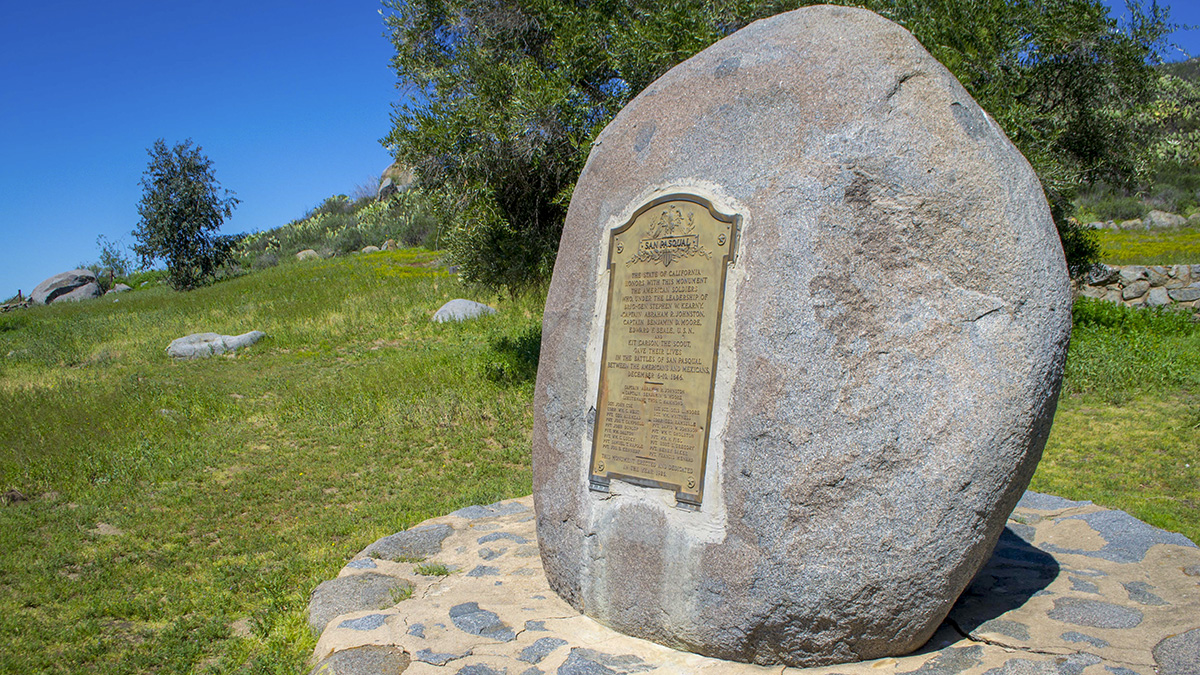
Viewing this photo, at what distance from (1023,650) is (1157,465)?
17.2 ft

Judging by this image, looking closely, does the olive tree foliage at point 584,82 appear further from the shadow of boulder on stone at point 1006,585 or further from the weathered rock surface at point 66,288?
the weathered rock surface at point 66,288

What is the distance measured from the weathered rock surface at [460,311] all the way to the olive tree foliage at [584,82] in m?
3.70

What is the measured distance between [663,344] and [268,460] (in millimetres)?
6095

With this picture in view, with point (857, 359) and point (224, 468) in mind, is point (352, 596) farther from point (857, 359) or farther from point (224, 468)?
point (224, 468)

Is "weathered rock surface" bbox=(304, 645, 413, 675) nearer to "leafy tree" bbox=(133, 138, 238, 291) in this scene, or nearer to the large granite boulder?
the large granite boulder

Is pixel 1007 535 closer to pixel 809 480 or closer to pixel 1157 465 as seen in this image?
pixel 809 480

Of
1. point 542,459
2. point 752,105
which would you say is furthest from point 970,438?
point 542,459

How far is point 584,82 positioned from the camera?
32.4ft

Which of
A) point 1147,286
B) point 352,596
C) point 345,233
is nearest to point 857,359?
point 352,596

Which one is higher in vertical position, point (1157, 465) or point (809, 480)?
point (809, 480)

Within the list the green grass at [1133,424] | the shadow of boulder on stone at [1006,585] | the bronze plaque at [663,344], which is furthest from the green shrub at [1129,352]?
the bronze plaque at [663,344]

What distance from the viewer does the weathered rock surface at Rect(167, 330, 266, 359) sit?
13.4 m

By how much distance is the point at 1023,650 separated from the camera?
336 centimetres

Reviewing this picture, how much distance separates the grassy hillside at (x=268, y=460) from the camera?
5062mm
